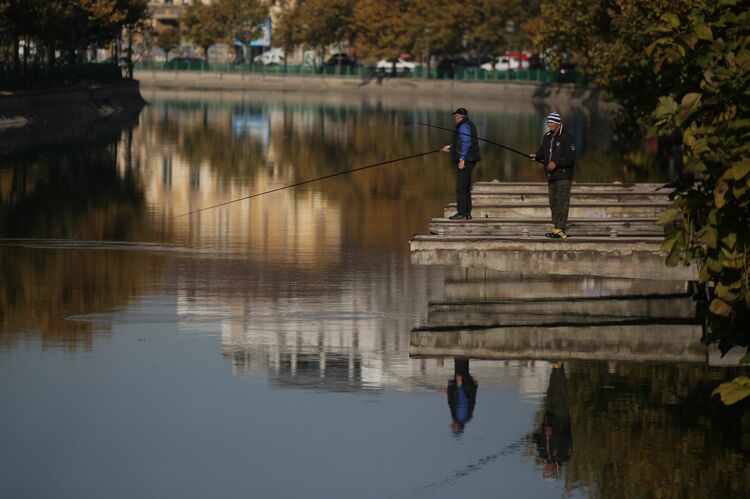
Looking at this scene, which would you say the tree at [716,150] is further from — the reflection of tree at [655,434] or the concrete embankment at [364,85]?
the concrete embankment at [364,85]

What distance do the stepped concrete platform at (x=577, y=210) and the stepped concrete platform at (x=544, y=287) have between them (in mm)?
4385

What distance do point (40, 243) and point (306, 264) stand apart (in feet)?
13.4

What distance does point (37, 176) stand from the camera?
3694 cm

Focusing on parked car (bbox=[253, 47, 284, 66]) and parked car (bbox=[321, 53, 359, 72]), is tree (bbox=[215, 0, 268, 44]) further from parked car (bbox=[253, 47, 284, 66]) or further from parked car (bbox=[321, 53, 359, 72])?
parked car (bbox=[321, 53, 359, 72])

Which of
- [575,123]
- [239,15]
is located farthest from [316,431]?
[239,15]

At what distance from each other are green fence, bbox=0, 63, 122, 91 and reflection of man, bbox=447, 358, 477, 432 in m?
43.5

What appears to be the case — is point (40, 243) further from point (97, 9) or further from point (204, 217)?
point (97, 9)

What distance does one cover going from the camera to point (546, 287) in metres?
20.0

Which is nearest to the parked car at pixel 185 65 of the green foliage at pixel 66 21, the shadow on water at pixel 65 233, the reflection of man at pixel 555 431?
the green foliage at pixel 66 21

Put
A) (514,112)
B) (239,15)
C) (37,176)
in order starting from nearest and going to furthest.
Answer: (37,176) < (514,112) < (239,15)

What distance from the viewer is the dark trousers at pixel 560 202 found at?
1992cm

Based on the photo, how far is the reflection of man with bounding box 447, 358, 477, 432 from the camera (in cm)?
1333

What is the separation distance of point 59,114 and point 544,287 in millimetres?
47435

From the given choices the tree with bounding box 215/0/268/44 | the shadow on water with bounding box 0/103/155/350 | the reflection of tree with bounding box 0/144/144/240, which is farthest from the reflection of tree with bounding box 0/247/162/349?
the tree with bounding box 215/0/268/44
